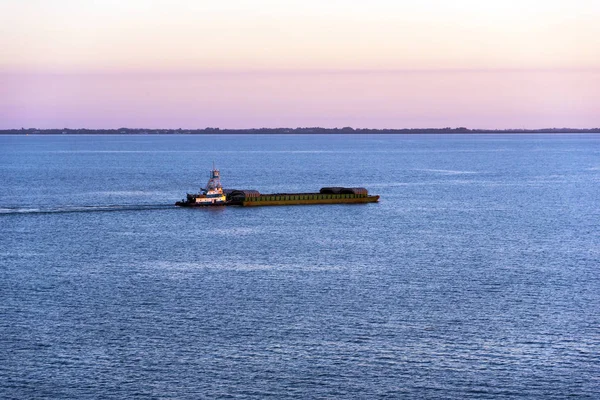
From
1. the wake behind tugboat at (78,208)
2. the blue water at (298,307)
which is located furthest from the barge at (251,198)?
the blue water at (298,307)

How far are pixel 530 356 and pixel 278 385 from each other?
Answer: 55.3 ft

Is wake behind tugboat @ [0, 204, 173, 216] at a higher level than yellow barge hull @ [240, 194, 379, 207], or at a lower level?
lower

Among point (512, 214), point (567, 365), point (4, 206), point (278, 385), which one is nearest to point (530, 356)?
point (567, 365)

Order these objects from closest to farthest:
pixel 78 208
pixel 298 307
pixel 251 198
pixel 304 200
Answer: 1. pixel 298 307
2. pixel 78 208
3. pixel 251 198
4. pixel 304 200

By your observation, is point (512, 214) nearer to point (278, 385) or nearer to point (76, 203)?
point (76, 203)

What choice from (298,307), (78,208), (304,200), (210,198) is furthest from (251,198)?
(298,307)

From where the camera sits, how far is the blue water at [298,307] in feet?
180

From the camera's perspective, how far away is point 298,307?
7112 cm

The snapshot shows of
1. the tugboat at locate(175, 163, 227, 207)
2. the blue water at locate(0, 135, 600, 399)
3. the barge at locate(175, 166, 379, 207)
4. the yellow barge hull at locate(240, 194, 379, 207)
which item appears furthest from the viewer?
the yellow barge hull at locate(240, 194, 379, 207)

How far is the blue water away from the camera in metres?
54.9

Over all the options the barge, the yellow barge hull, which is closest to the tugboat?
the barge

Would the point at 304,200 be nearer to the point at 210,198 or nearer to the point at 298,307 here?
the point at 210,198

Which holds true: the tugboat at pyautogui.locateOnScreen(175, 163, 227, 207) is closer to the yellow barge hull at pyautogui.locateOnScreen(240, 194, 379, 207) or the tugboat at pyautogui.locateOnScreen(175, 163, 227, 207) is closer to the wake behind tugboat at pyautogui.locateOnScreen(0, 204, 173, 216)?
the wake behind tugboat at pyautogui.locateOnScreen(0, 204, 173, 216)

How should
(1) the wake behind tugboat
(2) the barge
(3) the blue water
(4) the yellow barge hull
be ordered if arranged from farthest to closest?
1. (4) the yellow barge hull
2. (2) the barge
3. (1) the wake behind tugboat
4. (3) the blue water
